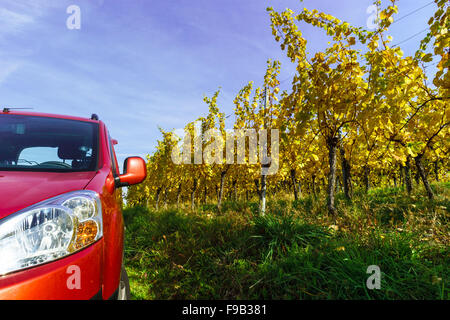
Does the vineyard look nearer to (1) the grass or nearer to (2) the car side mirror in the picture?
(1) the grass

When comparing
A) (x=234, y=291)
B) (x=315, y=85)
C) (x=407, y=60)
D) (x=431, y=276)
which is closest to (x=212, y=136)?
(x=315, y=85)

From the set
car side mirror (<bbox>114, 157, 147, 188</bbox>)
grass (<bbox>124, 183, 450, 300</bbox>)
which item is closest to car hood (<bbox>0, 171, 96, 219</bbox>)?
car side mirror (<bbox>114, 157, 147, 188</bbox>)

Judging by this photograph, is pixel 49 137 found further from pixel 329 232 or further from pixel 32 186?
pixel 329 232

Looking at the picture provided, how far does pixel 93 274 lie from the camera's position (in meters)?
1.26

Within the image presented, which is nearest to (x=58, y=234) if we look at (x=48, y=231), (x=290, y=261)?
(x=48, y=231)

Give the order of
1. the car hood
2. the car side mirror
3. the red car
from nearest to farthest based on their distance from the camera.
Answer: the red car, the car hood, the car side mirror

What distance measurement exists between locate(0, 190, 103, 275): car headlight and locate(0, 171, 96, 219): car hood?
0.05 m

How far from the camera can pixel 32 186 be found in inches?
53.5

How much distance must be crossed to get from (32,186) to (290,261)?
Answer: 8.63 feet

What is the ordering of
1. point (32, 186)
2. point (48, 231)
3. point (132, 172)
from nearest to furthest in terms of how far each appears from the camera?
point (48, 231), point (32, 186), point (132, 172)

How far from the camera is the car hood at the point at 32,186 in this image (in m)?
1.20

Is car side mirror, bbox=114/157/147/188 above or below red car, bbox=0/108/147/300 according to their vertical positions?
above

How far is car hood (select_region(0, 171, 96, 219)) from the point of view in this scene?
1201 mm
